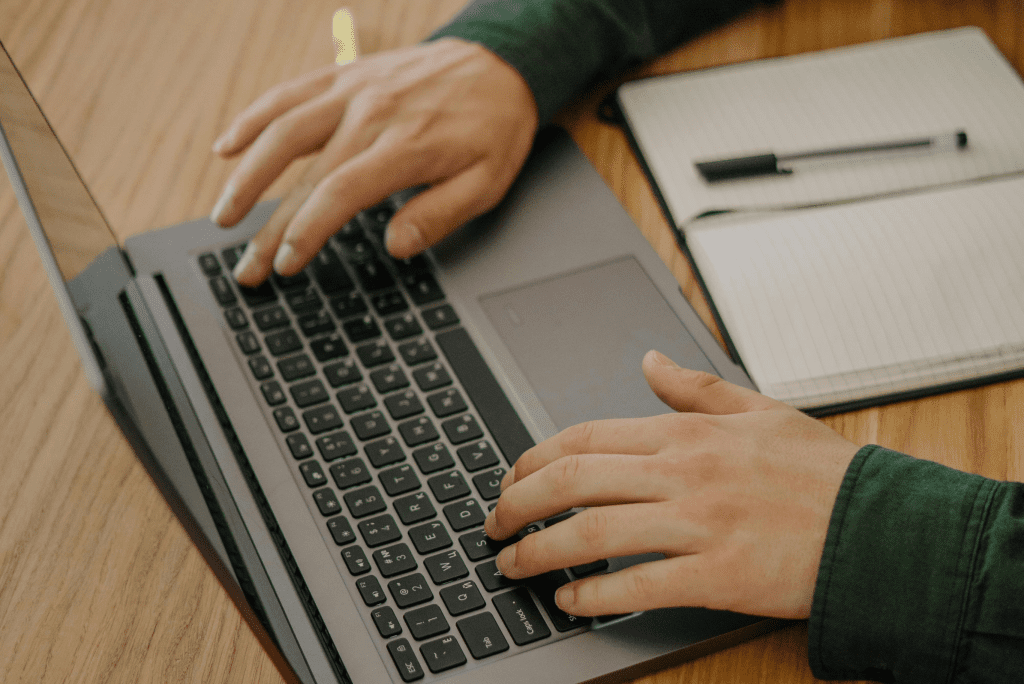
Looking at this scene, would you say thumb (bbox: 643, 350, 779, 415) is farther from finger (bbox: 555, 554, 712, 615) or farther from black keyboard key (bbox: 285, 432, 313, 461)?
black keyboard key (bbox: 285, 432, 313, 461)

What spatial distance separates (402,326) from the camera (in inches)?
23.7

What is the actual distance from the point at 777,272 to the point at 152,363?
16.2 inches

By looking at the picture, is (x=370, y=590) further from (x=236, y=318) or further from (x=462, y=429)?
(x=236, y=318)

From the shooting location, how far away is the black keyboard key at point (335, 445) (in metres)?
0.53

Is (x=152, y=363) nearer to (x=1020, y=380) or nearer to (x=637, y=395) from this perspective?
(x=637, y=395)

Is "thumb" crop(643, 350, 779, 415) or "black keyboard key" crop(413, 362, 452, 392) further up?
"thumb" crop(643, 350, 779, 415)

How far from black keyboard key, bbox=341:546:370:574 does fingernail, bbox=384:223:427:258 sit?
0.77 ft

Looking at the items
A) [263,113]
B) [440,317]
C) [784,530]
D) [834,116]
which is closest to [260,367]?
[440,317]

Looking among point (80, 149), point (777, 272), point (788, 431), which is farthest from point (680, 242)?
point (80, 149)

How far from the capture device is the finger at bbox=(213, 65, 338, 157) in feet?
2.24

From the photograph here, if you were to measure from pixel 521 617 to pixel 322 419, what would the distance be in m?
0.19

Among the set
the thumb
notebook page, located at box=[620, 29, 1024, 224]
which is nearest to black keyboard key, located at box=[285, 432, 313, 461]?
the thumb

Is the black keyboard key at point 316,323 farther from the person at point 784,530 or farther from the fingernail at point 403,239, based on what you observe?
the person at point 784,530

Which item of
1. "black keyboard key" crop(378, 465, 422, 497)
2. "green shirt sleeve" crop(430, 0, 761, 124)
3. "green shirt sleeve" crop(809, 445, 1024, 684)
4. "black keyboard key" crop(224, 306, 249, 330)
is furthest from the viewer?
"green shirt sleeve" crop(430, 0, 761, 124)
